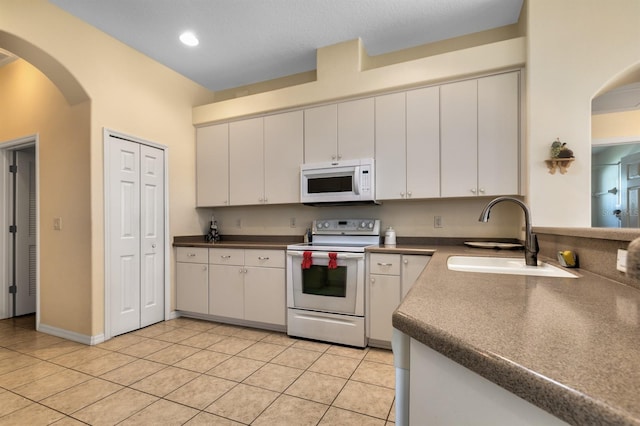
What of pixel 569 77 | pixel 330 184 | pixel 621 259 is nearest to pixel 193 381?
pixel 330 184

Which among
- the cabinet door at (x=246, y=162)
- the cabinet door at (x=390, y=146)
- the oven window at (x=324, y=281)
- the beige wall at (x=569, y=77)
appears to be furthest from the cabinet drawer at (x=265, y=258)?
the beige wall at (x=569, y=77)

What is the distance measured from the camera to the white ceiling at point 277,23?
8.33 ft

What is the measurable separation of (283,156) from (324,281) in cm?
142

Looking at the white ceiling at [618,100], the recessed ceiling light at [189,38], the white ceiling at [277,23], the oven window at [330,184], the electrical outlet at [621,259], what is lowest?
the electrical outlet at [621,259]

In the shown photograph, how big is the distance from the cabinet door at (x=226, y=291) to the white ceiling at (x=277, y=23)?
2.27 meters

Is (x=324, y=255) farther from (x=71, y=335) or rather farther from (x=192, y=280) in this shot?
(x=71, y=335)

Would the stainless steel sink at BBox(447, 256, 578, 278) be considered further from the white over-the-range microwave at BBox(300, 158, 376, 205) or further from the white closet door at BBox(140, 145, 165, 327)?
the white closet door at BBox(140, 145, 165, 327)

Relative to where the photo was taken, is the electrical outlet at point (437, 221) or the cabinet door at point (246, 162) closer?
the electrical outlet at point (437, 221)

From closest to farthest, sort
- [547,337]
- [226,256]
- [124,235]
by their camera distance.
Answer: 1. [547,337]
2. [124,235]
3. [226,256]

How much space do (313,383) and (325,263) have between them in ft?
3.30

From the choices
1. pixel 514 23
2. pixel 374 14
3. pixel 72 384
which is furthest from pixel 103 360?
pixel 514 23

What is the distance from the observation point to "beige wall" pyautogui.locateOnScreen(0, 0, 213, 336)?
98.3 inches

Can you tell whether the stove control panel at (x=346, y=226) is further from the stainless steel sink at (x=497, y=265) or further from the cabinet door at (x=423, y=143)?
the stainless steel sink at (x=497, y=265)

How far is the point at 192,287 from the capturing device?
3.47 m
